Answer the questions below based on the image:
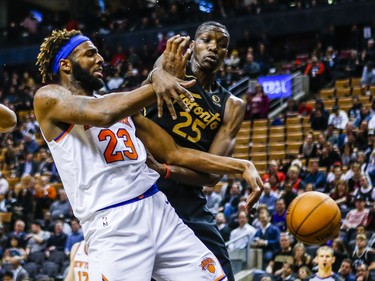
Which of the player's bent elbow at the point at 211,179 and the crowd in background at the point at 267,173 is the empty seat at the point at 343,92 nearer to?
the crowd in background at the point at 267,173

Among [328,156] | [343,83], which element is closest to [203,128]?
[328,156]

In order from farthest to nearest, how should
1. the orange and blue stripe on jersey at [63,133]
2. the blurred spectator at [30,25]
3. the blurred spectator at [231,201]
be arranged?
the blurred spectator at [30,25] < the blurred spectator at [231,201] < the orange and blue stripe on jersey at [63,133]

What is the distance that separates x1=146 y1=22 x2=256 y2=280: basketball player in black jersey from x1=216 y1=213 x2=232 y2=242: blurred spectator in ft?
23.4

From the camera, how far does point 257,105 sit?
19.5m

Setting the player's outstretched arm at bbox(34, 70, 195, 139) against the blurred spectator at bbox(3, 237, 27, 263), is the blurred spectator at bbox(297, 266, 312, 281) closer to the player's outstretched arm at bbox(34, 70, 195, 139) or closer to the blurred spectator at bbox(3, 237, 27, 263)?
the blurred spectator at bbox(3, 237, 27, 263)

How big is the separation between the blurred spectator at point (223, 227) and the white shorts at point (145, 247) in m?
7.96

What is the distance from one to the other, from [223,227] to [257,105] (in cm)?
668

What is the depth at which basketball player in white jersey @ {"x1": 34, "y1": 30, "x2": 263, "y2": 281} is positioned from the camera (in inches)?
191

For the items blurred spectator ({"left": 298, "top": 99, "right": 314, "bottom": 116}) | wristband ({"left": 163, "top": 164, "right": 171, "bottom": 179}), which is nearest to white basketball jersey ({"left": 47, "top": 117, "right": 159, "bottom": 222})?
wristband ({"left": 163, "top": 164, "right": 171, "bottom": 179})

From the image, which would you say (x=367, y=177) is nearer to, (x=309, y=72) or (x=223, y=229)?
(x=223, y=229)

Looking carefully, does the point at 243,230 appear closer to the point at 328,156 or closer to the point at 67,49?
the point at 328,156

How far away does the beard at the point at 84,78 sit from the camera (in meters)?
5.14

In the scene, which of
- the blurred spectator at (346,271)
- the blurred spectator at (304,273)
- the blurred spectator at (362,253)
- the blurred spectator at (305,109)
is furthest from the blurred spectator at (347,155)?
the blurred spectator at (304,273)

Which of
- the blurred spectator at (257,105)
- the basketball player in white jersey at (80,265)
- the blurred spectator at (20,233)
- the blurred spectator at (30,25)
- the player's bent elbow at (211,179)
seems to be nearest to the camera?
the player's bent elbow at (211,179)
